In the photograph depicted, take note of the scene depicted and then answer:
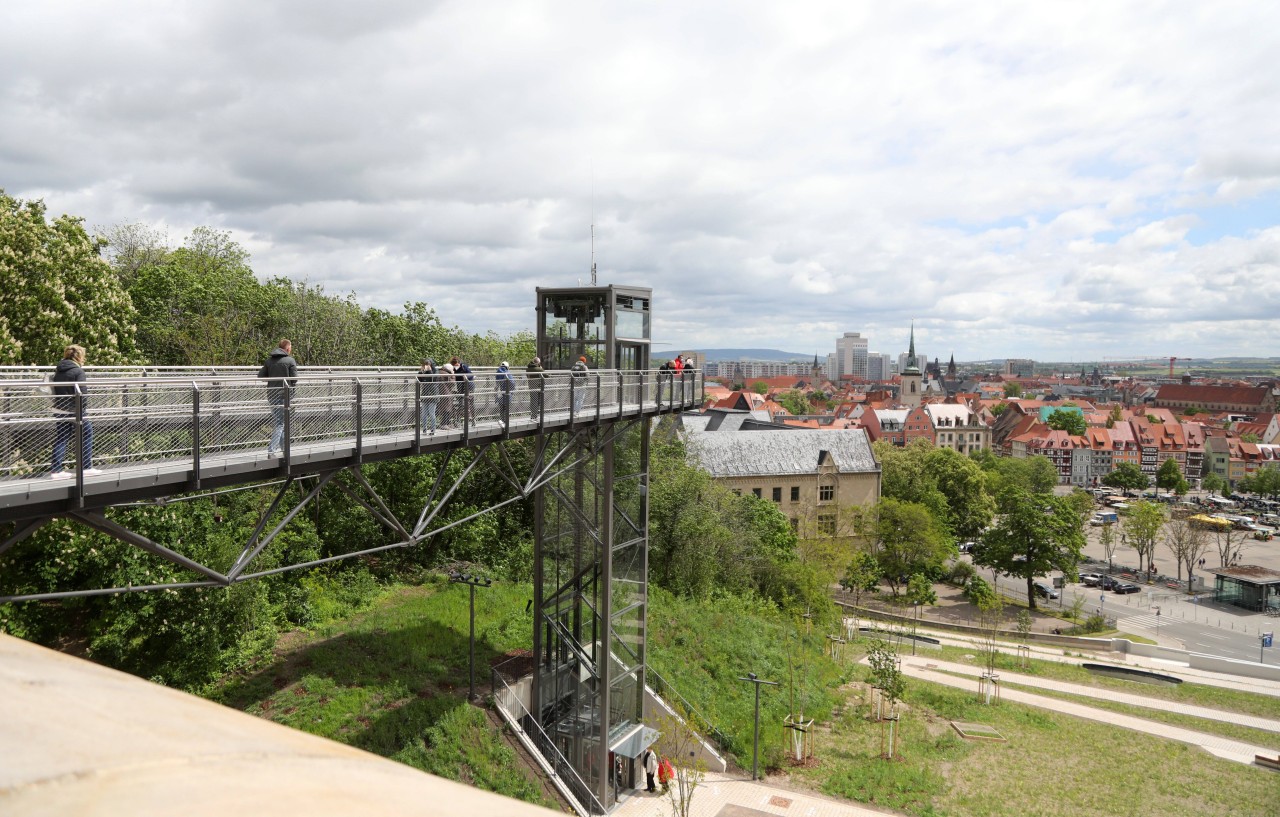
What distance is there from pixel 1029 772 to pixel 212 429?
Result: 80.7 feet

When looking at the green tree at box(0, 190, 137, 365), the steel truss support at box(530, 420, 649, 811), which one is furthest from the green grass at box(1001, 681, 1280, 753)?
the green tree at box(0, 190, 137, 365)

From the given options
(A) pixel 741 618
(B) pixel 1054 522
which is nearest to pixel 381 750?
(A) pixel 741 618

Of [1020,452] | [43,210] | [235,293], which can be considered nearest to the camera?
[43,210]

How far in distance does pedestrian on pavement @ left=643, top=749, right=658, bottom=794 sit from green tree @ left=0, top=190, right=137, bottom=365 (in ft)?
58.8

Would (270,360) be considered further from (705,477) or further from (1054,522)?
(1054,522)

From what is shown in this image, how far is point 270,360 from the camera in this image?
12.5 metres

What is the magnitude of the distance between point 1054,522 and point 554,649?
2014 inches

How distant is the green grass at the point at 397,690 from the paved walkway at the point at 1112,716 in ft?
67.1

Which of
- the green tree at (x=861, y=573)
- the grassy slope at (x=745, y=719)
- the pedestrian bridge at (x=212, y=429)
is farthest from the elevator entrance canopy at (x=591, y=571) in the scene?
the green tree at (x=861, y=573)

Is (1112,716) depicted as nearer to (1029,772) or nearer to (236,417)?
(1029,772)

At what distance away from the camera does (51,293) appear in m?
20.3

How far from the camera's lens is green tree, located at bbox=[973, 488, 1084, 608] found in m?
60.6

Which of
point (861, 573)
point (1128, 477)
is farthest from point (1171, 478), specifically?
point (861, 573)

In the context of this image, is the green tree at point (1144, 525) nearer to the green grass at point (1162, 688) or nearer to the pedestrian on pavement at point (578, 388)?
the green grass at point (1162, 688)
